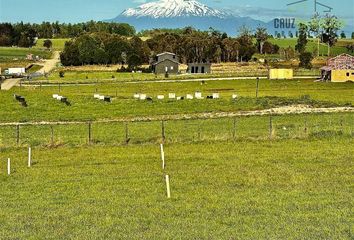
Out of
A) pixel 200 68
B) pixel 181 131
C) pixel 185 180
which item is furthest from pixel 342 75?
pixel 185 180

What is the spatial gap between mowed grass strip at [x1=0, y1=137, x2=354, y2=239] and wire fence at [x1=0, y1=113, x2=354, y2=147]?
11.5ft

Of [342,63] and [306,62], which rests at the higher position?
[342,63]

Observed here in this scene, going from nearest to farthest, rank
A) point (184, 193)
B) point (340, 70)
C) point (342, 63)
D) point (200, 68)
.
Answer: point (184, 193) < point (340, 70) < point (342, 63) < point (200, 68)

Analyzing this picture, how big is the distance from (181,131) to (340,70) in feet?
237

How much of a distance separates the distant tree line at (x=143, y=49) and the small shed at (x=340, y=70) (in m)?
66.6

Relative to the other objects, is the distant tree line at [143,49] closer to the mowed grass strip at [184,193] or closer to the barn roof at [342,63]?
→ the barn roof at [342,63]

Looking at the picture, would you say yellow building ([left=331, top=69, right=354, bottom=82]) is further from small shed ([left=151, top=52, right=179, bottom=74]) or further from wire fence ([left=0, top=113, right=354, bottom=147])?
wire fence ([left=0, top=113, right=354, bottom=147])

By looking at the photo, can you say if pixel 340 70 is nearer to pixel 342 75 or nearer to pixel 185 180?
pixel 342 75

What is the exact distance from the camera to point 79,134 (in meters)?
42.3

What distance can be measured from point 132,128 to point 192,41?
5522 inches

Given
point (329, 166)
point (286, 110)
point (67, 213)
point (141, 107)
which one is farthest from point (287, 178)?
point (141, 107)

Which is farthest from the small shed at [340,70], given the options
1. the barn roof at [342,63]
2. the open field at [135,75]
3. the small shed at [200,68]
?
the small shed at [200,68]

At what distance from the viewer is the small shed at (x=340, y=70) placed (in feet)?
354

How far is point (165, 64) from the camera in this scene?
5822 inches
